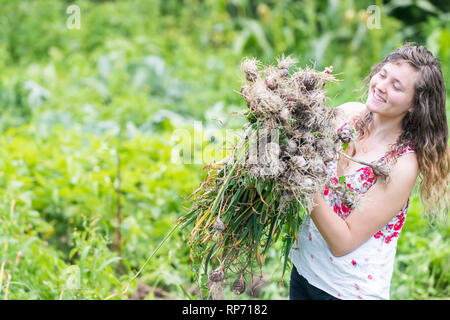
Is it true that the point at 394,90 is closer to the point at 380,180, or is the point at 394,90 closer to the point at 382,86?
the point at 382,86

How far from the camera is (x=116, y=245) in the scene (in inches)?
118

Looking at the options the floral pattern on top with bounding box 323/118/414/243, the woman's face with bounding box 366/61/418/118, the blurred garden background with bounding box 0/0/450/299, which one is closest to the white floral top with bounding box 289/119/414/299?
the floral pattern on top with bounding box 323/118/414/243

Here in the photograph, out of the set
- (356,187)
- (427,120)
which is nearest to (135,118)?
(356,187)

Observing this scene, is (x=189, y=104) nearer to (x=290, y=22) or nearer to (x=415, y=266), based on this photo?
(x=290, y=22)

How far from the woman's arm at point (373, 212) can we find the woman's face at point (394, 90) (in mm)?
162

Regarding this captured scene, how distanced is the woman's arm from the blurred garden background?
0.32m

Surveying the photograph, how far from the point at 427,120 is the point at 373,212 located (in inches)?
13.7

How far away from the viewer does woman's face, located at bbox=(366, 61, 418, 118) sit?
1.56 meters

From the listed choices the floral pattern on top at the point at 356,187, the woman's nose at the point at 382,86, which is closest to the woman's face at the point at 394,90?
the woman's nose at the point at 382,86

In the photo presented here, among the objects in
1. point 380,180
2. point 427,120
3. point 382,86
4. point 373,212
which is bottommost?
point 373,212

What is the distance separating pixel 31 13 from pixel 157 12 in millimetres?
1622

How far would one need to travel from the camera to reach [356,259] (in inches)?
65.1

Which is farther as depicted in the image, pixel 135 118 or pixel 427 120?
pixel 135 118

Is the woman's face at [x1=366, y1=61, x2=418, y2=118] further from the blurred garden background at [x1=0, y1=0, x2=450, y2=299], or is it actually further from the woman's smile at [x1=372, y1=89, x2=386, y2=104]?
the blurred garden background at [x1=0, y1=0, x2=450, y2=299]
